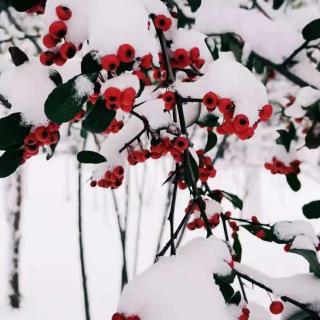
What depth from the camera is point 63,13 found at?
693 mm

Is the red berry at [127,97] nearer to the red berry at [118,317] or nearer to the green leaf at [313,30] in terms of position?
the red berry at [118,317]

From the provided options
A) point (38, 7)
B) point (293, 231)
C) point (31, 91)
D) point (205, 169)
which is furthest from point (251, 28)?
point (31, 91)

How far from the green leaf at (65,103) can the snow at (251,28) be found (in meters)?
1.04

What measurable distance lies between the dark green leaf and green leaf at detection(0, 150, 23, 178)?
172 mm

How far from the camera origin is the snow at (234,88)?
741 mm

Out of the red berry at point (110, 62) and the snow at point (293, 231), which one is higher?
the red berry at point (110, 62)

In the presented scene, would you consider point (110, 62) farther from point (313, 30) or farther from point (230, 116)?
point (313, 30)

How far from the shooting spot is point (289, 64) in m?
1.61

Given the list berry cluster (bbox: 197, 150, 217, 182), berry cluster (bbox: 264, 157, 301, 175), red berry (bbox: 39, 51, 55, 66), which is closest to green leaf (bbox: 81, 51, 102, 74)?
red berry (bbox: 39, 51, 55, 66)

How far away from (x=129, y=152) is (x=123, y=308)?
1.38 ft

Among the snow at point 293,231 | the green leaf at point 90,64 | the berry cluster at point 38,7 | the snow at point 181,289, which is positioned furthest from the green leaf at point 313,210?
the berry cluster at point 38,7

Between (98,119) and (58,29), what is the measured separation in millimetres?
170

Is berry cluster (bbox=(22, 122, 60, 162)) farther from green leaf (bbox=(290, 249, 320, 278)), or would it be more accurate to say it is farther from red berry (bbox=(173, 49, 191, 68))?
green leaf (bbox=(290, 249, 320, 278))

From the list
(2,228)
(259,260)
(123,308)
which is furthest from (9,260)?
(123,308)
